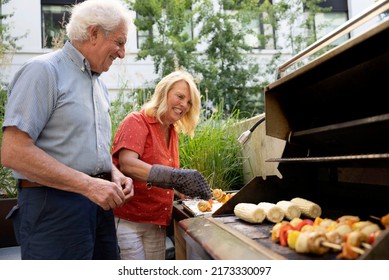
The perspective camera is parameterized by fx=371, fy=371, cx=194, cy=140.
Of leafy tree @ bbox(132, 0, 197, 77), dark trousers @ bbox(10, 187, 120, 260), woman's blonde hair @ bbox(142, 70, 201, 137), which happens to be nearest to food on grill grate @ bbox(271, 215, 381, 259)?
dark trousers @ bbox(10, 187, 120, 260)

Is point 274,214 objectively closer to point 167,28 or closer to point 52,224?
point 52,224

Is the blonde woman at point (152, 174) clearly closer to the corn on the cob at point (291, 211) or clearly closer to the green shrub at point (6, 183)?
the corn on the cob at point (291, 211)

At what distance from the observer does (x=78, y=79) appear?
5.97ft

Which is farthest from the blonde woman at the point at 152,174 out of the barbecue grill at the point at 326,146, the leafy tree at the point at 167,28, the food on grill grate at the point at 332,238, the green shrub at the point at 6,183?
the leafy tree at the point at 167,28

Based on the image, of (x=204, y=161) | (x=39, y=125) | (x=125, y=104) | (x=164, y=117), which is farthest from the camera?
(x=125, y=104)

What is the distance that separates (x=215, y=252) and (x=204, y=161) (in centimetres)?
267

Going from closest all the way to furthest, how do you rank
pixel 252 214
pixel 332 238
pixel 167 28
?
pixel 332 238 < pixel 252 214 < pixel 167 28

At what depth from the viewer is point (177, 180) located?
86.0 inches

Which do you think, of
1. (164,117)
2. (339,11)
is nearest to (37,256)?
(164,117)

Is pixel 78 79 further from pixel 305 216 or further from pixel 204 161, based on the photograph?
pixel 204 161

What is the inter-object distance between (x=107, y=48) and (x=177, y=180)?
0.84 m

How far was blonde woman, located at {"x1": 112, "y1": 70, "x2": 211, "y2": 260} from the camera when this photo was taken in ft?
7.23

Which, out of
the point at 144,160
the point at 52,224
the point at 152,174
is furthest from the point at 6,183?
the point at 52,224

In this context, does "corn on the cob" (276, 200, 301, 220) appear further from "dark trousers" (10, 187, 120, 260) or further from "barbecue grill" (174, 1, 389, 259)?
"dark trousers" (10, 187, 120, 260)
